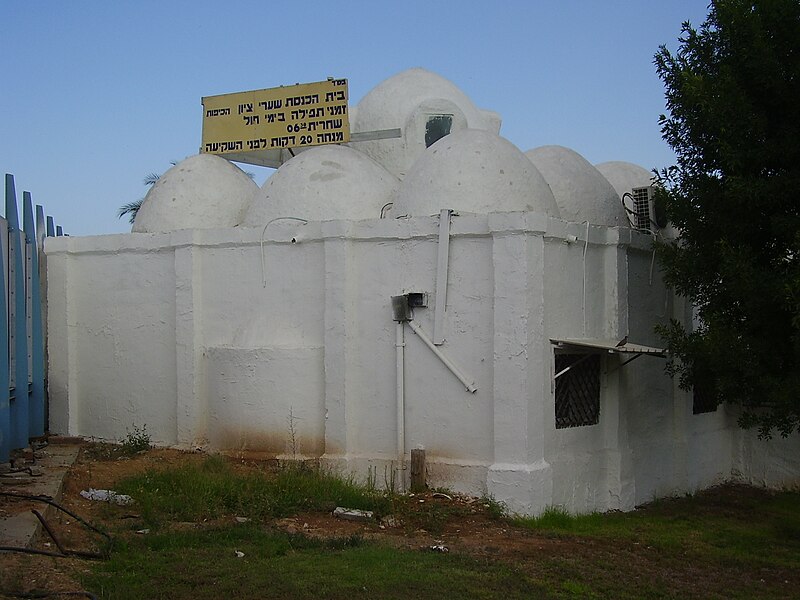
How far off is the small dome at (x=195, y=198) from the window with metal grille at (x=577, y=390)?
5.62 meters

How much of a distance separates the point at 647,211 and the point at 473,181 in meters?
3.40

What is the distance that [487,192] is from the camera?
11.9 m

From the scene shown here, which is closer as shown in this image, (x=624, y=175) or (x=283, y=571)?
(x=283, y=571)

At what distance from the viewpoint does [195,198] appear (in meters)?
14.5

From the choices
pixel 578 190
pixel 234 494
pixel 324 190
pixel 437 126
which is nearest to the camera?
pixel 234 494

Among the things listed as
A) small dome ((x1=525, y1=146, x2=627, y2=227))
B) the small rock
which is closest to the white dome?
small dome ((x1=525, y1=146, x2=627, y2=227))

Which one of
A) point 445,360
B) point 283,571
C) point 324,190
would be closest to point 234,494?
point 283,571

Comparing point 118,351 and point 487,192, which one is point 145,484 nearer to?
point 118,351

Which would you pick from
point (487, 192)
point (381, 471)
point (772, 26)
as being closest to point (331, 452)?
point (381, 471)

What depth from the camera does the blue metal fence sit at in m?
11.1

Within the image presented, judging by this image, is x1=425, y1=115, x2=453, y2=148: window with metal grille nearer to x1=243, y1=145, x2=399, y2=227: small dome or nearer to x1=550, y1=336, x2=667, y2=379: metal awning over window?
x1=243, y1=145, x2=399, y2=227: small dome

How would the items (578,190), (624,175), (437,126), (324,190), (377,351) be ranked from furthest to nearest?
(624,175) → (437,126) → (578,190) → (324,190) → (377,351)

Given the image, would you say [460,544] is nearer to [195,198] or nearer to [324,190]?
[324,190]

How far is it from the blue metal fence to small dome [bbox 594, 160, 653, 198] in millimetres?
9008
